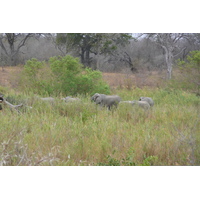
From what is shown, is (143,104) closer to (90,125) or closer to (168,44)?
(90,125)

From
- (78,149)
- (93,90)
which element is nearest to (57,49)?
(93,90)

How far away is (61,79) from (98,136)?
3505mm

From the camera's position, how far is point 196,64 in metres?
6.33

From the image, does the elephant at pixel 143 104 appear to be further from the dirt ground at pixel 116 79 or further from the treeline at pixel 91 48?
the treeline at pixel 91 48

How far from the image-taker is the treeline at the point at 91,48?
26.9ft

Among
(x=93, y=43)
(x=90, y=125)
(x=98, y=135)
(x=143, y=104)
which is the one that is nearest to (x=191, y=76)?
(x=143, y=104)

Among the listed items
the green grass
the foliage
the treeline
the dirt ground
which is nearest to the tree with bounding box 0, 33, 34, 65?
the treeline

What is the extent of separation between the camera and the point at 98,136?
12.5 ft

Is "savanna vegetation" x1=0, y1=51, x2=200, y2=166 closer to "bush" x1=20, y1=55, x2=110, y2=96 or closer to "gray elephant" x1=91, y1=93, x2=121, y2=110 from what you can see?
"bush" x1=20, y1=55, x2=110, y2=96

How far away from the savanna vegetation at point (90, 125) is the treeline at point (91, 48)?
4.18ft

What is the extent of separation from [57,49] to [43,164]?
696 cm

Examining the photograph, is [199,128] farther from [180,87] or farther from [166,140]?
[180,87]

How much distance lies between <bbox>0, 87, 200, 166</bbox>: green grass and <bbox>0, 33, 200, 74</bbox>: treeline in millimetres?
3183

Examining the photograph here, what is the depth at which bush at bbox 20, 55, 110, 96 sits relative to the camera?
22.1 feet
